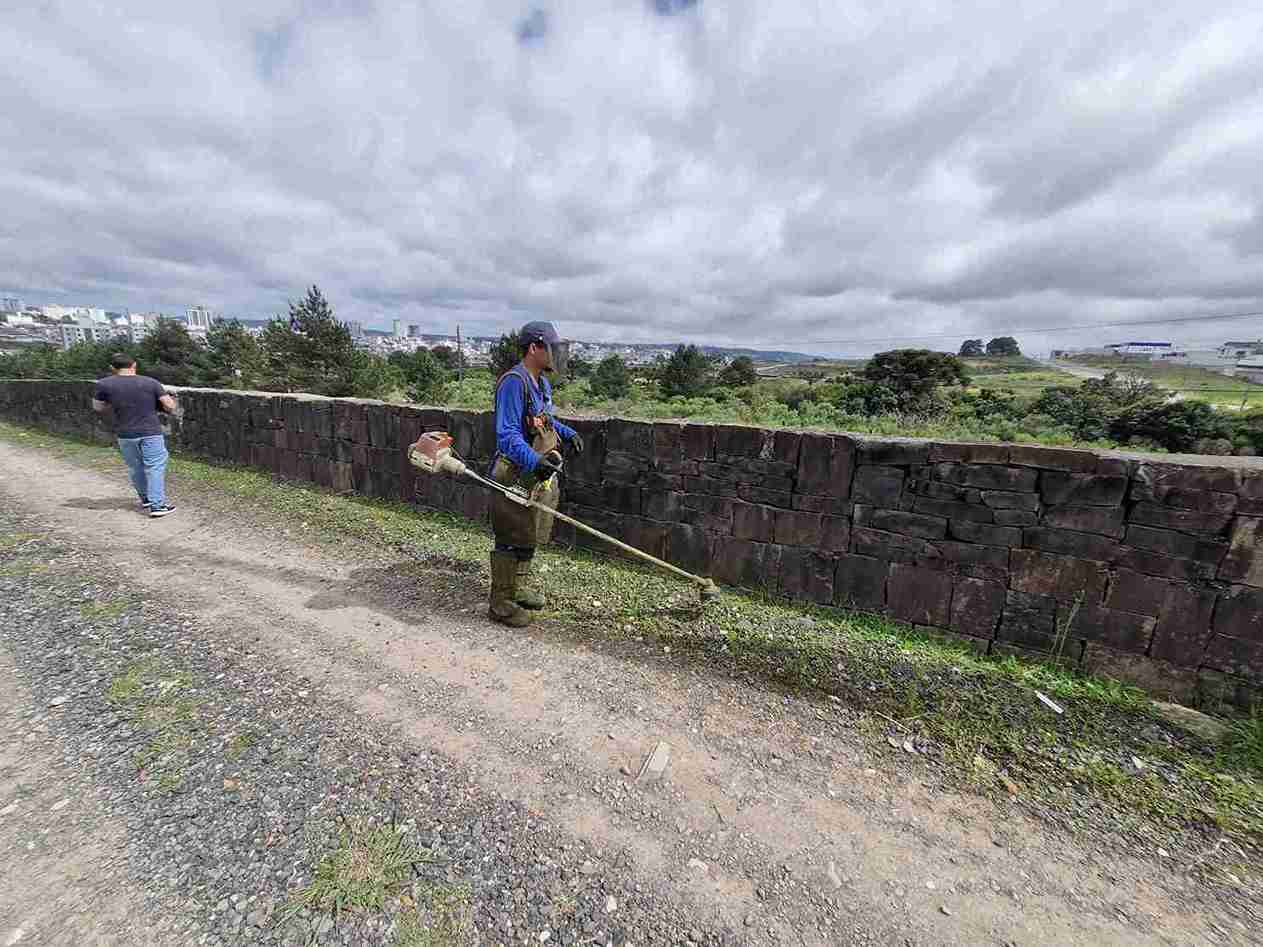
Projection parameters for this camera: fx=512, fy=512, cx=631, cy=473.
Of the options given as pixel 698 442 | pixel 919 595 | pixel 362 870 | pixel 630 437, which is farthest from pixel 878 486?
pixel 362 870

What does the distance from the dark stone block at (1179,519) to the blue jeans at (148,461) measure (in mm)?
8922

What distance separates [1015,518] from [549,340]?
10.7ft

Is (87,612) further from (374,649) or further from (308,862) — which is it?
(308,862)

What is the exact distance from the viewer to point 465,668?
3.14 m

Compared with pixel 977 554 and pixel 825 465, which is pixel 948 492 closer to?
pixel 977 554

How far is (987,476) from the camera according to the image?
3.26 metres

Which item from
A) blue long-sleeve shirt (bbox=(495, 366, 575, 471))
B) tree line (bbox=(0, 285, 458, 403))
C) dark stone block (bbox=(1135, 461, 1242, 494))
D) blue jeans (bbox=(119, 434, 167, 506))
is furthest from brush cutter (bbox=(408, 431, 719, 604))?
tree line (bbox=(0, 285, 458, 403))

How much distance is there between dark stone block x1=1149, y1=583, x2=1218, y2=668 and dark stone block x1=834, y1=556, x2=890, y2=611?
1.42 meters

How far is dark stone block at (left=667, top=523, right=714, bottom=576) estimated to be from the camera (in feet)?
14.6

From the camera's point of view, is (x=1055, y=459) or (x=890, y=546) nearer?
(x=1055, y=459)

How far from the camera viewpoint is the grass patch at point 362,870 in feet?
5.63

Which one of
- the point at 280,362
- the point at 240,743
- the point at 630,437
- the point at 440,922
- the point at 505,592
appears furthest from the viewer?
the point at 280,362

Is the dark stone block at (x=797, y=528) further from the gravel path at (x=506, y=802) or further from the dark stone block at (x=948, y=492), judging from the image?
the gravel path at (x=506, y=802)

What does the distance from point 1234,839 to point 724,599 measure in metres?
2.66
